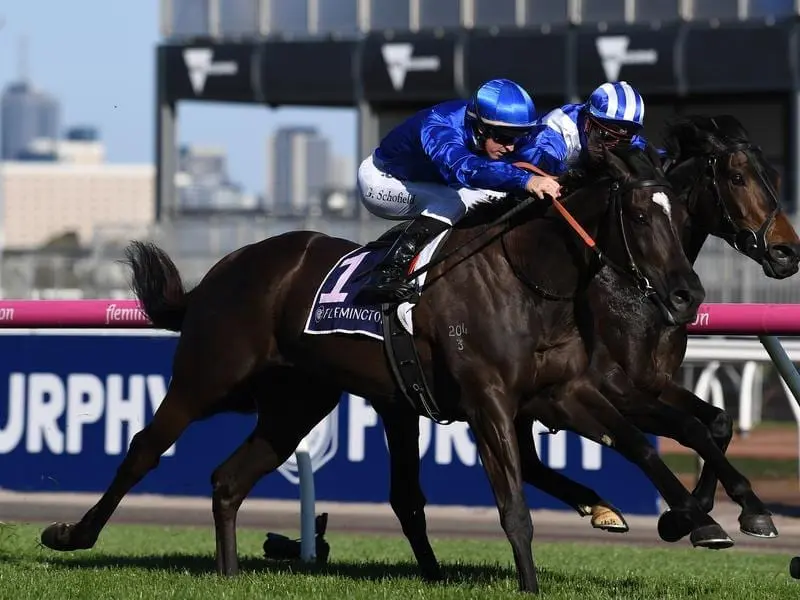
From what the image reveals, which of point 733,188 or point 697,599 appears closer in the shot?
point 697,599

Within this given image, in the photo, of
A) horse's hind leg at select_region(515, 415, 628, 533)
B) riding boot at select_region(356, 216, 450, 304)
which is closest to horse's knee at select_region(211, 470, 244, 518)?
riding boot at select_region(356, 216, 450, 304)

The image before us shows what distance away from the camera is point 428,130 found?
616 cm

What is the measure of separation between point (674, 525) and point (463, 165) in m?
1.52

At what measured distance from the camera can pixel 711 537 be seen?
5523 millimetres

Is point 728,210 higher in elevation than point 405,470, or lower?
higher

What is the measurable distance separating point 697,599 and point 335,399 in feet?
6.19

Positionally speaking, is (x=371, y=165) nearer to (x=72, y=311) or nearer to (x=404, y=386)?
(x=404, y=386)

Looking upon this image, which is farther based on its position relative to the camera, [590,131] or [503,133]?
[590,131]

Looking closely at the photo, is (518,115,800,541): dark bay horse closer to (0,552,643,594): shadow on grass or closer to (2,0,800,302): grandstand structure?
(0,552,643,594): shadow on grass

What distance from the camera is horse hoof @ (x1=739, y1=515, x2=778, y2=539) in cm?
576

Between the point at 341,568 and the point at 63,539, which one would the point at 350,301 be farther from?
the point at 63,539

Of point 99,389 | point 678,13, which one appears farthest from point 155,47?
point 99,389

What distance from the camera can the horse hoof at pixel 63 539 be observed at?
6688 millimetres

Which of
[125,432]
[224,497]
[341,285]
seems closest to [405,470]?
[224,497]
